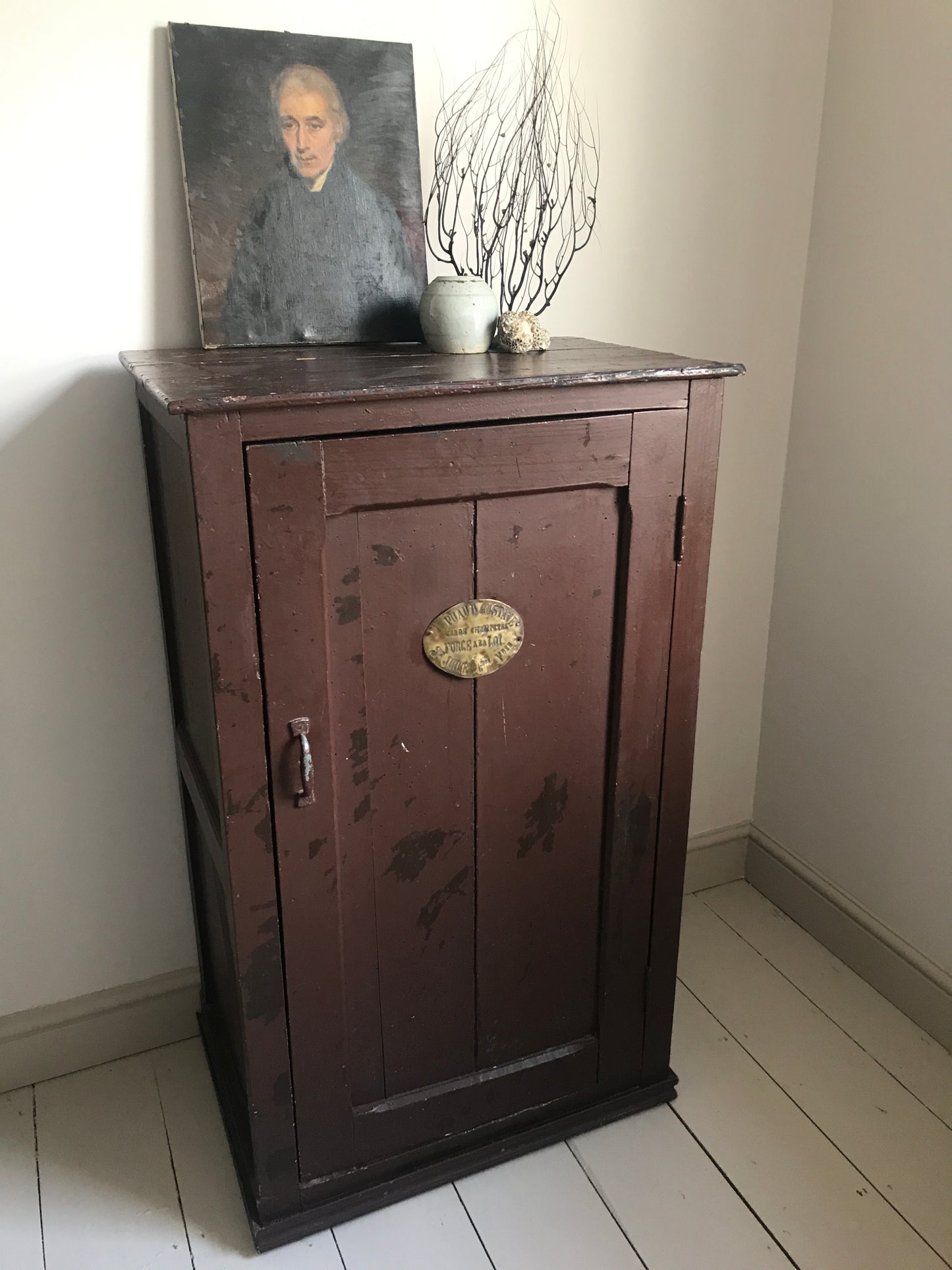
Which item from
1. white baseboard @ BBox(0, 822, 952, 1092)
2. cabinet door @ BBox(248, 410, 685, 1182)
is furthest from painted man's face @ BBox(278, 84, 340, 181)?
white baseboard @ BBox(0, 822, 952, 1092)

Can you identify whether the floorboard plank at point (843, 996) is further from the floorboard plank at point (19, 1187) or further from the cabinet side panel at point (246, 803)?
the floorboard plank at point (19, 1187)

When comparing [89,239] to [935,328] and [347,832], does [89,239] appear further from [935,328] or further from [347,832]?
[935,328]

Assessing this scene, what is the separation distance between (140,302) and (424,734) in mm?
777

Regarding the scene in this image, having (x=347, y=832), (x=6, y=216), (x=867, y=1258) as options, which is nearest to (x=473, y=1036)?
(x=347, y=832)

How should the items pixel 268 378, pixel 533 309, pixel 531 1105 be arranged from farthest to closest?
1. pixel 533 309
2. pixel 531 1105
3. pixel 268 378

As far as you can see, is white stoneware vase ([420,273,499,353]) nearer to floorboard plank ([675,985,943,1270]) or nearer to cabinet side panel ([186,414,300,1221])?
cabinet side panel ([186,414,300,1221])

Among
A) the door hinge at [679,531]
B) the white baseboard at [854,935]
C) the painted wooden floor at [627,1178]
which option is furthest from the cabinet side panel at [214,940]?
the white baseboard at [854,935]

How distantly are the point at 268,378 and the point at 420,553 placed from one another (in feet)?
0.93

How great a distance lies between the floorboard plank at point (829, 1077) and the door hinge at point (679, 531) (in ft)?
3.34

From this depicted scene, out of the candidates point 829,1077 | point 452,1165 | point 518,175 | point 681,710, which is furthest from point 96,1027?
point 518,175

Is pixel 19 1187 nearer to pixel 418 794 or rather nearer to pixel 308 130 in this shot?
pixel 418 794

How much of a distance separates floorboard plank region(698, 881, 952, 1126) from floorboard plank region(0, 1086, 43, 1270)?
56.2 inches

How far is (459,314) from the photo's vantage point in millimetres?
1455

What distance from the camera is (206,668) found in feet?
4.08
